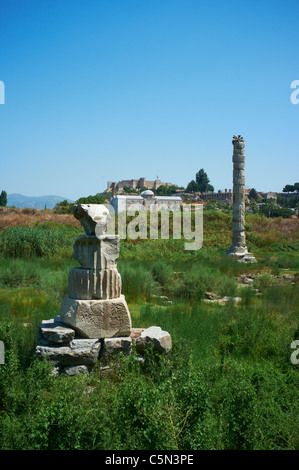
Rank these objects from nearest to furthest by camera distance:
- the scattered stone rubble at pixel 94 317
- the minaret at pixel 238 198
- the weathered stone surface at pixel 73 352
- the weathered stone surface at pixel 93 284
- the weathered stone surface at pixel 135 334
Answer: the weathered stone surface at pixel 73 352 < the scattered stone rubble at pixel 94 317 < the weathered stone surface at pixel 93 284 < the weathered stone surface at pixel 135 334 < the minaret at pixel 238 198

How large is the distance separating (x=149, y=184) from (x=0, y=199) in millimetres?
80876

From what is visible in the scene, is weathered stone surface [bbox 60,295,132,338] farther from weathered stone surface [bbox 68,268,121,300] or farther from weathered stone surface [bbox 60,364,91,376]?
weathered stone surface [bbox 60,364,91,376]

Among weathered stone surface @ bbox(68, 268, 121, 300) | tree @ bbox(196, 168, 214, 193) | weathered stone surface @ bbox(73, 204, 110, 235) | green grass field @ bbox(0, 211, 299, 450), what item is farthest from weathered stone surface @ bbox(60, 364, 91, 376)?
tree @ bbox(196, 168, 214, 193)

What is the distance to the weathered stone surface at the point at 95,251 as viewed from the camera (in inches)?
209

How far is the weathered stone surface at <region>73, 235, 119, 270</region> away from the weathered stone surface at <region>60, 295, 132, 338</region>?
515mm

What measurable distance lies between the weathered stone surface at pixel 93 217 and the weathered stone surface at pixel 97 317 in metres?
0.99

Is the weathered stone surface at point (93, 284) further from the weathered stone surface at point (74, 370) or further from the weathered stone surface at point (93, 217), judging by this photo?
the weathered stone surface at point (74, 370)

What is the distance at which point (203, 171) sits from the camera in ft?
332

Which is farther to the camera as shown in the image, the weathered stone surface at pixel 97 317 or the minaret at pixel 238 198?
the minaret at pixel 238 198

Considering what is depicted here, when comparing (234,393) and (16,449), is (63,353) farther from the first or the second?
(234,393)

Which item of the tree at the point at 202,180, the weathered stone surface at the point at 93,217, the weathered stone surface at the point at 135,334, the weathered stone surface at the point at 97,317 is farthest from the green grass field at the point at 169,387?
the tree at the point at 202,180

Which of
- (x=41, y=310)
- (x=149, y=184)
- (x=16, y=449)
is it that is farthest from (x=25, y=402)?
(x=149, y=184)

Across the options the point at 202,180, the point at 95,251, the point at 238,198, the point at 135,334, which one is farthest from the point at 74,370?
the point at 202,180
